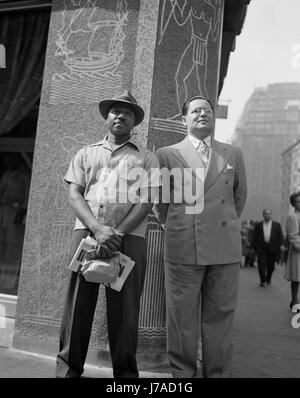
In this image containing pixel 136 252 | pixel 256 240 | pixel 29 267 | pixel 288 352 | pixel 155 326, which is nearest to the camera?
pixel 136 252

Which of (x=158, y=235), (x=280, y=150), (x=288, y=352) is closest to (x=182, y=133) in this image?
(x=158, y=235)

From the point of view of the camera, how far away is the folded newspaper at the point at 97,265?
287 centimetres

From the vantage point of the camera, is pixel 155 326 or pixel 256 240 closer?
pixel 155 326

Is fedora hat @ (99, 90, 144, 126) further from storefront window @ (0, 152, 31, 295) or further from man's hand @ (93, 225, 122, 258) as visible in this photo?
storefront window @ (0, 152, 31, 295)

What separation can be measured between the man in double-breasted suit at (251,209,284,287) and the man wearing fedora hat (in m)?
7.81

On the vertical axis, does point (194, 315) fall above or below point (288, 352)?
above

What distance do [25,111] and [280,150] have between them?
93.6 m

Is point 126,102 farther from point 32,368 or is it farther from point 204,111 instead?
point 32,368

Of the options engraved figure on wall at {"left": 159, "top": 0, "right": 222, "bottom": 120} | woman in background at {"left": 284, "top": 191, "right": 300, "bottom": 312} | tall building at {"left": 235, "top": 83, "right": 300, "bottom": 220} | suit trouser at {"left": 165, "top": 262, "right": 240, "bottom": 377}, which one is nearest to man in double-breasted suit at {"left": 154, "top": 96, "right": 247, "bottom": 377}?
suit trouser at {"left": 165, "top": 262, "right": 240, "bottom": 377}

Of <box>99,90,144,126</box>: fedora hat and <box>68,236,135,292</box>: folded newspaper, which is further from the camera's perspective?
<box>99,90,144,126</box>: fedora hat

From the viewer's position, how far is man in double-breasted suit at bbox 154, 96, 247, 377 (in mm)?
3125

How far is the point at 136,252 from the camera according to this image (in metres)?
3.08

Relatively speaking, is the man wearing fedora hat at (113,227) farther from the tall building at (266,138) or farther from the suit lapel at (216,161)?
the tall building at (266,138)
